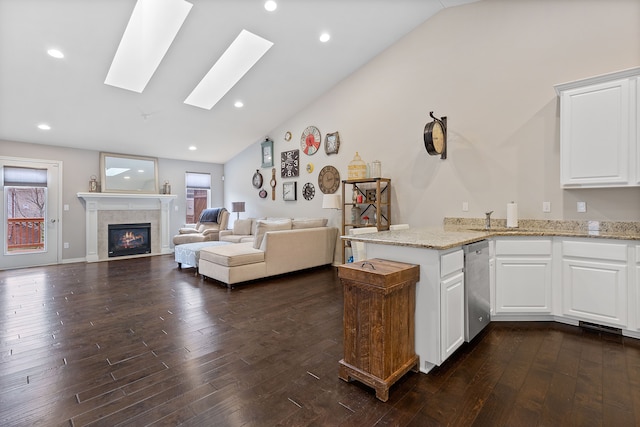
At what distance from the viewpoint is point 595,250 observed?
269 cm

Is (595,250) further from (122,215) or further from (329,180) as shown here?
(122,215)

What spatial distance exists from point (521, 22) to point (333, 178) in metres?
3.38

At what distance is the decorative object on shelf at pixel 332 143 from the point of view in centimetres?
558

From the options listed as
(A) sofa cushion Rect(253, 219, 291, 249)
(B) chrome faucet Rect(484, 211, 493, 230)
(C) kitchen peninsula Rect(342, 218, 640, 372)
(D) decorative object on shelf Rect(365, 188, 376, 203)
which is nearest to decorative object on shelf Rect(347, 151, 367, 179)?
(D) decorative object on shelf Rect(365, 188, 376, 203)

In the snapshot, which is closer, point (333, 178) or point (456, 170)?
point (456, 170)

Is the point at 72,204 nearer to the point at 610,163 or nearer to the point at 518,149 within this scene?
the point at 518,149

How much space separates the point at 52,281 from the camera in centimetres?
462

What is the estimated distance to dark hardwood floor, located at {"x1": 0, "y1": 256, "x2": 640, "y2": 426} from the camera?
163 cm

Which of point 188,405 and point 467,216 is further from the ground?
point 467,216

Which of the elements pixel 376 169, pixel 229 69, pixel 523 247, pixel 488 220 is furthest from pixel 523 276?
pixel 229 69

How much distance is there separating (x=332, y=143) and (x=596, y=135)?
373 cm

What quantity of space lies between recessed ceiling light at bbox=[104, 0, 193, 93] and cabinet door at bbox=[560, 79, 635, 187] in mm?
4332

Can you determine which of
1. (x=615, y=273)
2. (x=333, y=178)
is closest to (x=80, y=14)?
(x=333, y=178)

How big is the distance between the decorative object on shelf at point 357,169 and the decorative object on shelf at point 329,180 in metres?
0.70
